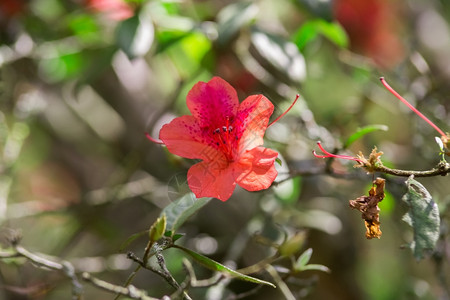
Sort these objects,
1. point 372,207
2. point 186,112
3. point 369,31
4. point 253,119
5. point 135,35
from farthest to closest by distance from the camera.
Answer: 1. point 369,31
2. point 186,112
3. point 135,35
4. point 253,119
5. point 372,207

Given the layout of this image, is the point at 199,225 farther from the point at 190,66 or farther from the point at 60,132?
the point at 60,132

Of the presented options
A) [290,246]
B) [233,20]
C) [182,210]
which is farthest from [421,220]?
[233,20]

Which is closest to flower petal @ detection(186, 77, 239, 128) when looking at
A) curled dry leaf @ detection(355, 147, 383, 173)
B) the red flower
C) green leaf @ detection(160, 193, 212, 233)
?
green leaf @ detection(160, 193, 212, 233)

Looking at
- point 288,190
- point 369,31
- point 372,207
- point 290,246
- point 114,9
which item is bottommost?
point 369,31

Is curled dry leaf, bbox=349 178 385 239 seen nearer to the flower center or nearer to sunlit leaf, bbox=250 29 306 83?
the flower center

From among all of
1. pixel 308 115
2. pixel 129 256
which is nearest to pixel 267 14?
pixel 308 115

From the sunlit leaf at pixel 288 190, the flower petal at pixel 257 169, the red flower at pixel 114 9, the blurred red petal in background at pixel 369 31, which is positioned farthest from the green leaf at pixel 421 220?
the blurred red petal in background at pixel 369 31

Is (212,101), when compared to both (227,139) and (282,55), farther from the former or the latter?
(282,55)
